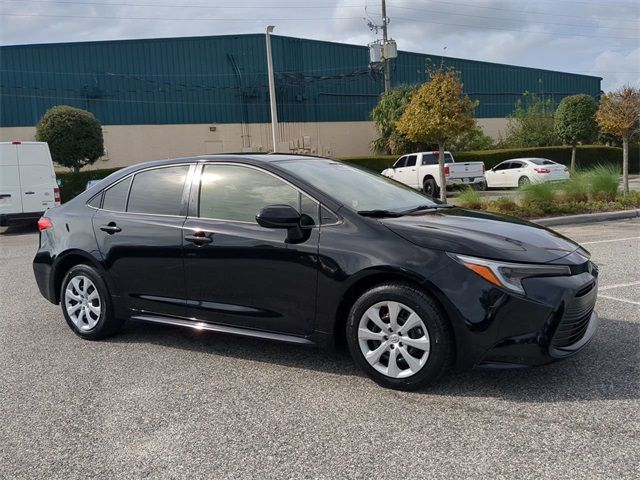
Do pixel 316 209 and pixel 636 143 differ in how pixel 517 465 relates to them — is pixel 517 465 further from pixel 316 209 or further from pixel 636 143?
pixel 636 143

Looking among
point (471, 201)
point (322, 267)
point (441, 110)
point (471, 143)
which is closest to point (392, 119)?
point (471, 143)

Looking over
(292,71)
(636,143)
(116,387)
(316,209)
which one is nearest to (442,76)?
(316,209)

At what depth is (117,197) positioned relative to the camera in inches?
202

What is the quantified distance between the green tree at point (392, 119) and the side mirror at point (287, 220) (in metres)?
27.6

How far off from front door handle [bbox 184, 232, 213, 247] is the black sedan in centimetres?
→ 1

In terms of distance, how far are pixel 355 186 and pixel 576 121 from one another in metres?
27.8

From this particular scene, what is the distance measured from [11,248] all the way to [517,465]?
12.2 meters

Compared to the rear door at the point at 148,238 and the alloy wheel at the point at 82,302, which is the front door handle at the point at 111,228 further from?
the alloy wheel at the point at 82,302

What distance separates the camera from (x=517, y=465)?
2.80 metres

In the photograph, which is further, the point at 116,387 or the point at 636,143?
the point at 636,143

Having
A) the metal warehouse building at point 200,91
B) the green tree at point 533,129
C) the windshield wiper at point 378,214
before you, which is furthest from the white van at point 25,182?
the green tree at point 533,129

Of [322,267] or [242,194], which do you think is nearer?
[322,267]

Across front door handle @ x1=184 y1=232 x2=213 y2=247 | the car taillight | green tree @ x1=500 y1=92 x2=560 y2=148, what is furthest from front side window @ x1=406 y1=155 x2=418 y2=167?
front door handle @ x1=184 y1=232 x2=213 y2=247

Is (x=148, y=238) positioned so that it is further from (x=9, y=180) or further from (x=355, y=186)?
(x=9, y=180)
